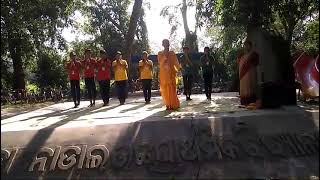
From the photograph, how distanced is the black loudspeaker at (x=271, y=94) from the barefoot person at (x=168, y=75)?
7.52 ft

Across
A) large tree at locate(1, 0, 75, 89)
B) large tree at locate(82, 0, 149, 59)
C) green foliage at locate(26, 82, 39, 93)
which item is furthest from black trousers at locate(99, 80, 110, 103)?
large tree at locate(82, 0, 149, 59)

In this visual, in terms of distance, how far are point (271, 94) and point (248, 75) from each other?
5.03 feet

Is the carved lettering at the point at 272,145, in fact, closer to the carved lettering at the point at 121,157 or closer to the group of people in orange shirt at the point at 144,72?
the carved lettering at the point at 121,157

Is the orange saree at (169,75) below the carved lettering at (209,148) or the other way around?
the other way around

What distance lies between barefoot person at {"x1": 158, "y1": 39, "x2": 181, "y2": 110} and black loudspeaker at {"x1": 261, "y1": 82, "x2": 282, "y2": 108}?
2291 mm

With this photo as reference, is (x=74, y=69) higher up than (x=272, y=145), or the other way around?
(x=74, y=69)

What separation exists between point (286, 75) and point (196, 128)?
185cm

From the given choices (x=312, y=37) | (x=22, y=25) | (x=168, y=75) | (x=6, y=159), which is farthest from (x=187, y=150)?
(x=22, y=25)

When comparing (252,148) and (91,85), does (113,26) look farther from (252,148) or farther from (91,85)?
(252,148)

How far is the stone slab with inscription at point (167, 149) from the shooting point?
21.5 ft

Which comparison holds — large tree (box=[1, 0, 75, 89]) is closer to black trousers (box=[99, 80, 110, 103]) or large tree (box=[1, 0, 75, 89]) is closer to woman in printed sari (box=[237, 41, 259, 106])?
black trousers (box=[99, 80, 110, 103])

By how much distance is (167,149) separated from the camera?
712 cm

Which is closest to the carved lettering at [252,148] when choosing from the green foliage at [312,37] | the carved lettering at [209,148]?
the carved lettering at [209,148]

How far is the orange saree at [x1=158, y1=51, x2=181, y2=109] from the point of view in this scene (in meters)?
9.96
